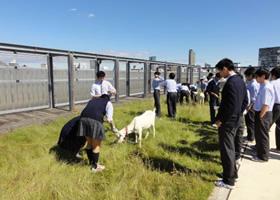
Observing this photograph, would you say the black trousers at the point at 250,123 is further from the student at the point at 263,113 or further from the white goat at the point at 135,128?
the white goat at the point at 135,128

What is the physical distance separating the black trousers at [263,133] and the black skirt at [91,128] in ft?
11.1

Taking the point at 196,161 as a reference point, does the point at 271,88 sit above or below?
above

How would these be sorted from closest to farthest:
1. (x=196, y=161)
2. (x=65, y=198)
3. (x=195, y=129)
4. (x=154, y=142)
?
1. (x=65, y=198)
2. (x=196, y=161)
3. (x=154, y=142)
4. (x=195, y=129)

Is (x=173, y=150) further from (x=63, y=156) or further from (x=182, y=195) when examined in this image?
(x=63, y=156)

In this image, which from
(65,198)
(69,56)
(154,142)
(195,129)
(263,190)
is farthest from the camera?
(69,56)

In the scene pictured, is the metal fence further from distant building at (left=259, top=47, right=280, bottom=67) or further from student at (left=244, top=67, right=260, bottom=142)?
distant building at (left=259, top=47, right=280, bottom=67)

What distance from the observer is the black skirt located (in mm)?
3750

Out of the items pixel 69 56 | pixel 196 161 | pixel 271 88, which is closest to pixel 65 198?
pixel 196 161

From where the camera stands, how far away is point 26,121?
711 centimetres

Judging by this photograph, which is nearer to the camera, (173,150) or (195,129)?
(173,150)

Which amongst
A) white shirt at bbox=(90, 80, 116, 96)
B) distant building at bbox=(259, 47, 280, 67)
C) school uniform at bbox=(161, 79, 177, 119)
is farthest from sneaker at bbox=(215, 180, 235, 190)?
distant building at bbox=(259, 47, 280, 67)

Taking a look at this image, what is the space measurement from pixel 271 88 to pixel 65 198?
4460 millimetres

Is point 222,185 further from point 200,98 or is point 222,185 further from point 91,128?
point 200,98

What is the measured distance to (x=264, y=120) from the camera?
4445mm
